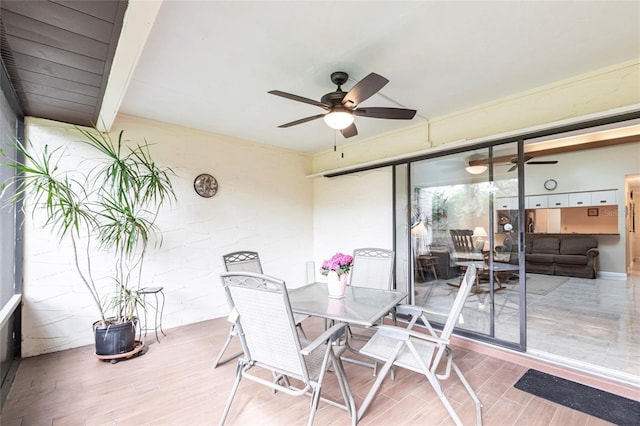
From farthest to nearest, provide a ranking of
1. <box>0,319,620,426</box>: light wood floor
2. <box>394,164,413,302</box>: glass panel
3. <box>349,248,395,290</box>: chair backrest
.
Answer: <box>394,164,413,302</box>: glass panel → <box>349,248,395,290</box>: chair backrest → <box>0,319,620,426</box>: light wood floor

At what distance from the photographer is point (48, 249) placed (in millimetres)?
3066

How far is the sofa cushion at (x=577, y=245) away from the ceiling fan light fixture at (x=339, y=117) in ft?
25.2

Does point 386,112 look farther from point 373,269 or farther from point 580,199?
point 580,199

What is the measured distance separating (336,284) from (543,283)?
6.22 m

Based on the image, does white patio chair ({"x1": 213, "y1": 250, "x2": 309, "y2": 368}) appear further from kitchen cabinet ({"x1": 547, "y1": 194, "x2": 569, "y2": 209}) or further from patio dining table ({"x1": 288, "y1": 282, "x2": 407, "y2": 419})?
kitchen cabinet ({"x1": 547, "y1": 194, "x2": 569, "y2": 209})

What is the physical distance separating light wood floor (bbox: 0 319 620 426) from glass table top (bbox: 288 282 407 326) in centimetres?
68

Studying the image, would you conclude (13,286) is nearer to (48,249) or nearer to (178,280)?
(48,249)

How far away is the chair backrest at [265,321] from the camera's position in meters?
1.65

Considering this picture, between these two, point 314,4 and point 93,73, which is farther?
point 93,73

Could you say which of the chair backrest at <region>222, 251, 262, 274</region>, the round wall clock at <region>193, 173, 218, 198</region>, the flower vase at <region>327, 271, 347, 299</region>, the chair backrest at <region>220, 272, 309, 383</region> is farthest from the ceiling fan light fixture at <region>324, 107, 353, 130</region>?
the round wall clock at <region>193, 173, 218, 198</region>

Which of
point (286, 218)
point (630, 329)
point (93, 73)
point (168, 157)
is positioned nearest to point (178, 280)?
point (168, 157)

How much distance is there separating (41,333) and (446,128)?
16.5 feet

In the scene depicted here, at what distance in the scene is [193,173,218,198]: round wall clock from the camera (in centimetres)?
407

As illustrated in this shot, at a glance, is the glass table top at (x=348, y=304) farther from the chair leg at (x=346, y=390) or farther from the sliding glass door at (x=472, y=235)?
the sliding glass door at (x=472, y=235)
